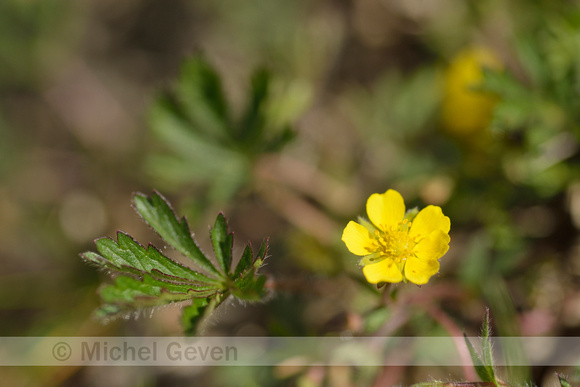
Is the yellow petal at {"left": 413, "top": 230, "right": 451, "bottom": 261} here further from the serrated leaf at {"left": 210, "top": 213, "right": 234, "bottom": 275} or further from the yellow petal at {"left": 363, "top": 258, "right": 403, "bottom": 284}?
the serrated leaf at {"left": 210, "top": 213, "right": 234, "bottom": 275}

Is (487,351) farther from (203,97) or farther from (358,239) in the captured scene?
(203,97)

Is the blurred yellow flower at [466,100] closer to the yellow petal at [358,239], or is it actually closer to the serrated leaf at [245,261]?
the yellow petal at [358,239]

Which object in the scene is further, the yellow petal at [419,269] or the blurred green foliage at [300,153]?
the blurred green foliage at [300,153]

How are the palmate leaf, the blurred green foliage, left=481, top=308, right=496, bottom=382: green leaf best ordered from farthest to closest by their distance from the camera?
1. the blurred green foliage
2. the palmate leaf
3. left=481, top=308, right=496, bottom=382: green leaf

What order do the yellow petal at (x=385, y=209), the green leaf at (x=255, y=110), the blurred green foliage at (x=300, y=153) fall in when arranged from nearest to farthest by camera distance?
1. the yellow petal at (x=385, y=209)
2. the blurred green foliage at (x=300, y=153)
3. the green leaf at (x=255, y=110)

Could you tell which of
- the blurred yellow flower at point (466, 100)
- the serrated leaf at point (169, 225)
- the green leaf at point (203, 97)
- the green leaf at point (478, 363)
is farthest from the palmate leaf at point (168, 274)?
the blurred yellow flower at point (466, 100)

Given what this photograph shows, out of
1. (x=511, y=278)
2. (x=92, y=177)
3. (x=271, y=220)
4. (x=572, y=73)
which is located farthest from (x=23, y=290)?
(x=572, y=73)

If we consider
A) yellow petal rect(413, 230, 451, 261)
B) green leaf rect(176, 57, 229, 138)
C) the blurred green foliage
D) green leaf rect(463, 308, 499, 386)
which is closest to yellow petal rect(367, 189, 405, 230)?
yellow petal rect(413, 230, 451, 261)

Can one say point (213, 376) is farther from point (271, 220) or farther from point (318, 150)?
point (318, 150)
